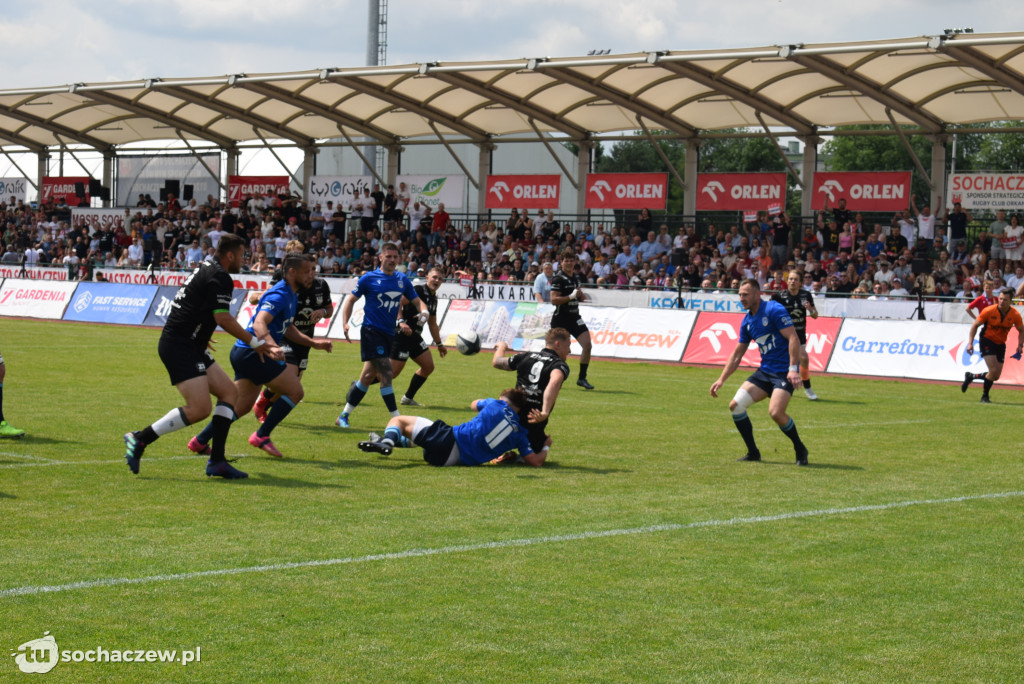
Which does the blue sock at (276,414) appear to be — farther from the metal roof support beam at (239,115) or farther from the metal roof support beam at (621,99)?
the metal roof support beam at (239,115)

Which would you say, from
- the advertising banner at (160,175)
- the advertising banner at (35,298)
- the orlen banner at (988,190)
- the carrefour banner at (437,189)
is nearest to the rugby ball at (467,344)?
the orlen banner at (988,190)

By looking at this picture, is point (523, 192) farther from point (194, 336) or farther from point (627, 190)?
point (194, 336)

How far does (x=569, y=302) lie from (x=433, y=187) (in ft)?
76.8

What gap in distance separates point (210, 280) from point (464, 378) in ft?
36.3

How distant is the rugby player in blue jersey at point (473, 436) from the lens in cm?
1059

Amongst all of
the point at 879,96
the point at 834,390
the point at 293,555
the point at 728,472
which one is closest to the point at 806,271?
the point at 879,96

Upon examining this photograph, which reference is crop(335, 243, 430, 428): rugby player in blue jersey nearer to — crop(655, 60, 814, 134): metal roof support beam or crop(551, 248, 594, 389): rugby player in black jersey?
crop(551, 248, 594, 389): rugby player in black jersey

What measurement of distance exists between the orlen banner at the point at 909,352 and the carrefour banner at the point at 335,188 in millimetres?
23809

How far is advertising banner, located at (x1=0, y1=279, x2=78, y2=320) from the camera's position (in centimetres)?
3491

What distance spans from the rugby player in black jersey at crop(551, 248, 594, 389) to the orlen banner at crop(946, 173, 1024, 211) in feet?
56.2

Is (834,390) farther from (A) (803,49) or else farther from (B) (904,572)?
(B) (904,572)

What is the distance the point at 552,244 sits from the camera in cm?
3766

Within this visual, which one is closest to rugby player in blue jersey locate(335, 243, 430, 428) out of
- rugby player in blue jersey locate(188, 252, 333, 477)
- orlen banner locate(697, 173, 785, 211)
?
rugby player in blue jersey locate(188, 252, 333, 477)

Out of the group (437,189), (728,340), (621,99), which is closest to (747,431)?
(728,340)
